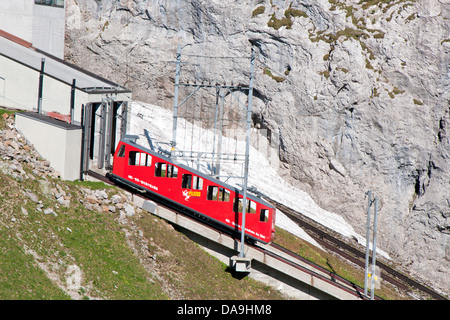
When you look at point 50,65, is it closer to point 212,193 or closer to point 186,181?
point 186,181

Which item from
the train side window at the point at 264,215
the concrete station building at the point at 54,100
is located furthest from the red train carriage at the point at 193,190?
the concrete station building at the point at 54,100

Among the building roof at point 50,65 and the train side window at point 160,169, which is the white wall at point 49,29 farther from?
the train side window at point 160,169

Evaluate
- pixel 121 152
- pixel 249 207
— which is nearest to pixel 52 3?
pixel 121 152

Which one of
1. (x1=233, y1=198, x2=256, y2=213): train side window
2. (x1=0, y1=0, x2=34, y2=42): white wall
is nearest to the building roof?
(x1=0, y1=0, x2=34, y2=42): white wall

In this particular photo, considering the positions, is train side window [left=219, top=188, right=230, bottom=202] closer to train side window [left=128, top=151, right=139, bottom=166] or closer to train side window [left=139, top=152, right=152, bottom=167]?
train side window [left=139, top=152, right=152, bottom=167]

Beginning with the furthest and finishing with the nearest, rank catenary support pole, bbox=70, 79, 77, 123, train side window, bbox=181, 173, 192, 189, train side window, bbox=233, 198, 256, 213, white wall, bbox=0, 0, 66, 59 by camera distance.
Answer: white wall, bbox=0, 0, 66, 59
catenary support pole, bbox=70, 79, 77, 123
train side window, bbox=181, 173, 192, 189
train side window, bbox=233, 198, 256, 213

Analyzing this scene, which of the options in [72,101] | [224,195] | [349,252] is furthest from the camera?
[349,252]

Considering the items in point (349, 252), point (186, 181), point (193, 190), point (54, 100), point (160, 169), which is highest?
point (54, 100)

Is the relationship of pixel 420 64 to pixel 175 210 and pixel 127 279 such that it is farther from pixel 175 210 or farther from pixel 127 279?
pixel 127 279
